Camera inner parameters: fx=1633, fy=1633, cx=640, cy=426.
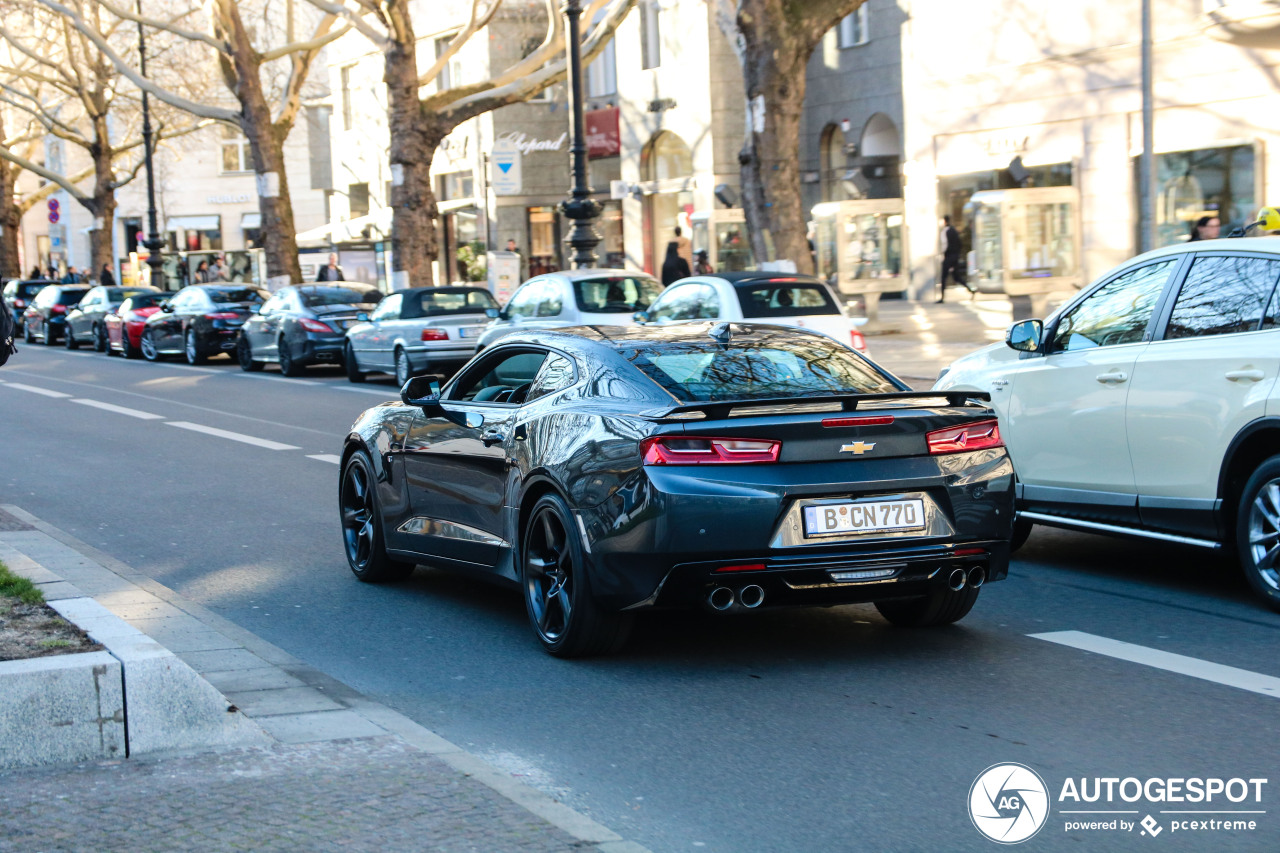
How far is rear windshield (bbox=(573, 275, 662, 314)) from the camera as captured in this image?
19.8m

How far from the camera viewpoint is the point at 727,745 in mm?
5449

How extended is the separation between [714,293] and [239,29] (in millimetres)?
22831

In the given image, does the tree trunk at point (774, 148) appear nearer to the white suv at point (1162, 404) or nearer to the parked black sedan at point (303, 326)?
the parked black sedan at point (303, 326)

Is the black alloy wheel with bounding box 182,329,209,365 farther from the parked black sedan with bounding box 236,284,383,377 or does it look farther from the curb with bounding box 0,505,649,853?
the curb with bounding box 0,505,649,853

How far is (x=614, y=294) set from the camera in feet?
65.7

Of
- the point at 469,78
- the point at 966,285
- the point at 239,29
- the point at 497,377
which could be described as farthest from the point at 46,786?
the point at 469,78

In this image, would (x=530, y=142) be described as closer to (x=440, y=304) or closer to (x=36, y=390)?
(x=36, y=390)

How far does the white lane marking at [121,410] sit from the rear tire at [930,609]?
13.7 meters

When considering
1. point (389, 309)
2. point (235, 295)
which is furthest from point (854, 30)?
point (389, 309)

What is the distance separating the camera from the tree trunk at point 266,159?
3662 cm

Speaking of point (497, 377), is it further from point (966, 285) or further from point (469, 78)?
point (469, 78)

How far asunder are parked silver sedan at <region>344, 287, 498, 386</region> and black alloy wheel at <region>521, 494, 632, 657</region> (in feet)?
49.5

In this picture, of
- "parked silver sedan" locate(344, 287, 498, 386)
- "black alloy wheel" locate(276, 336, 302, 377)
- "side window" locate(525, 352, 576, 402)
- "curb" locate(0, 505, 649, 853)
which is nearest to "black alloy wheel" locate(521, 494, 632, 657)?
"side window" locate(525, 352, 576, 402)

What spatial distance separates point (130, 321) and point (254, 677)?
2906 cm
